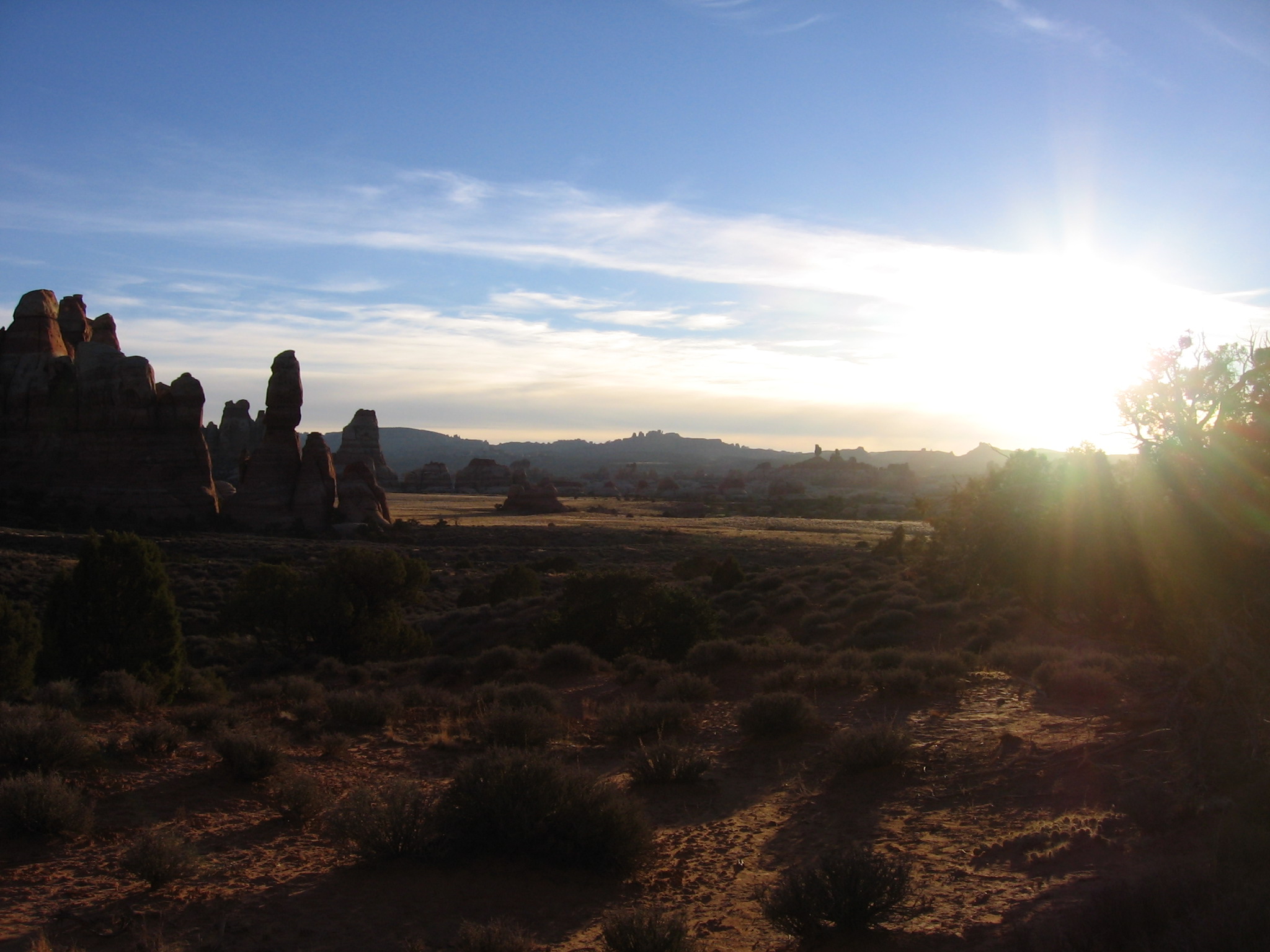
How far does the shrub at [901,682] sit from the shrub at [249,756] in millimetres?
7835

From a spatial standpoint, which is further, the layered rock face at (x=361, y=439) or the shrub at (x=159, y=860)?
the layered rock face at (x=361, y=439)

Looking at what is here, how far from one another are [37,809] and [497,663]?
1086cm

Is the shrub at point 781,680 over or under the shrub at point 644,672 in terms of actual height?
over

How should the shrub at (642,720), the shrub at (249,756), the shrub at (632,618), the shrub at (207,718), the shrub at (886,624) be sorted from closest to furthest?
the shrub at (249,756) → the shrub at (207,718) → the shrub at (642,720) → the shrub at (886,624) → the shrub at (632,618)

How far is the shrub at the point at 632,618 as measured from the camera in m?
19.8

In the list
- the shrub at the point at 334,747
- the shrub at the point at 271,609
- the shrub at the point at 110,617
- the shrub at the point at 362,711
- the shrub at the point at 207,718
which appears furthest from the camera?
the shrub at the point at 271,609

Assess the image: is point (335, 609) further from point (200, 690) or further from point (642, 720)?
point (642, 720)

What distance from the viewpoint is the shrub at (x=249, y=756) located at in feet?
26.3

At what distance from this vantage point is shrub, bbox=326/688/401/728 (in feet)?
36.2

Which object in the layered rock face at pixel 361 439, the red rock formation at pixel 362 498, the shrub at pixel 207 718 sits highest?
the layered rock face at pixel 361 439

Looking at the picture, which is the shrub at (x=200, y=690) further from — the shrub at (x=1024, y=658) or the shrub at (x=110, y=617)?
the shrub at (x=1024, y=658)

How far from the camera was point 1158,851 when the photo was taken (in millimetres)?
5672

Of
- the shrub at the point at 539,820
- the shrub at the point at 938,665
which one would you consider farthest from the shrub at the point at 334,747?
the shrub at the point at 938,665

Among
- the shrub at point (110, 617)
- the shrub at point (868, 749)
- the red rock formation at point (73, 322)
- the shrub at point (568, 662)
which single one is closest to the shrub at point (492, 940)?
the shrub at point (868, 749)
